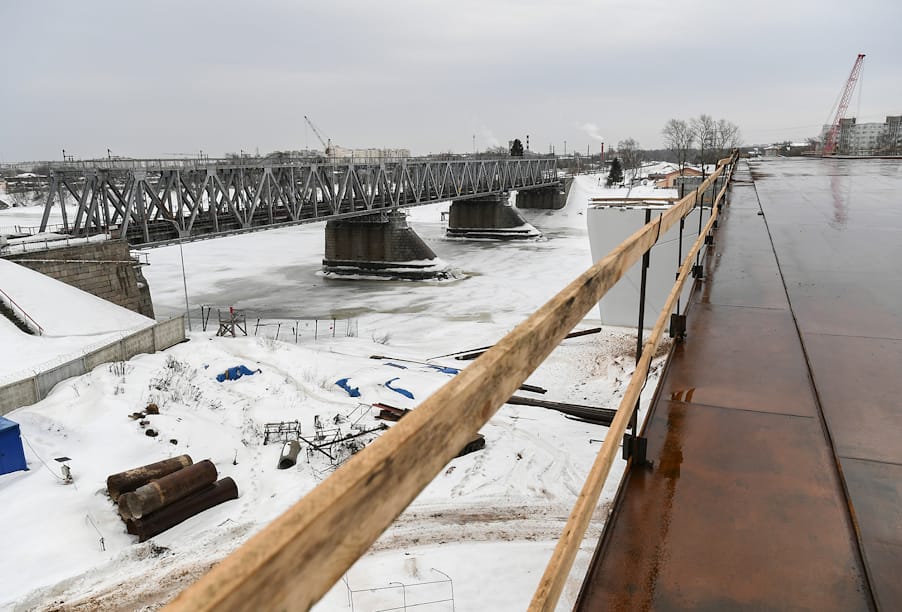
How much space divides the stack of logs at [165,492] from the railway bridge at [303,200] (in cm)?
1850

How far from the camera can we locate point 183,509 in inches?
444

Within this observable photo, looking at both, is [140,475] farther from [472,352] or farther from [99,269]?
[99,269]

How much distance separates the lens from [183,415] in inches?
590

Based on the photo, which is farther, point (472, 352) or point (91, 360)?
point (472, 352)

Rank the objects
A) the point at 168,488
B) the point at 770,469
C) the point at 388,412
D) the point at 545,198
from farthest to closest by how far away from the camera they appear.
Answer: the point at 545,198 < the point at 388,412 < the point at 168,488 < the point at 770,469

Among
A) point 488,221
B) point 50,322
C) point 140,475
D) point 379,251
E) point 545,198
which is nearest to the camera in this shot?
point 140,475

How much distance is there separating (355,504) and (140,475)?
12670 millimetres

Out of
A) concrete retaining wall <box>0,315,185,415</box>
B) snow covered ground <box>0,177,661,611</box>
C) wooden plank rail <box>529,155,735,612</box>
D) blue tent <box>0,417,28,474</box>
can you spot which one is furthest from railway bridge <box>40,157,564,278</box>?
wooden plank rail <box>529,155,735,612</box>

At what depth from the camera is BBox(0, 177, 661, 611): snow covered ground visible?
9.37m

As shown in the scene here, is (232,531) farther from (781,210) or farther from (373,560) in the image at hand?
(781,210)

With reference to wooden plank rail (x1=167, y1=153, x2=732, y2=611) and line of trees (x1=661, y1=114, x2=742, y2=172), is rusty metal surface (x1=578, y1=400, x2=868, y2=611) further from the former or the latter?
line of trees (x1=661, y1=114, x2=742, y2=172)

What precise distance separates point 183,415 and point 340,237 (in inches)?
1278

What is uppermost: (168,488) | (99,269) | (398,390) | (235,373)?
(99,269)

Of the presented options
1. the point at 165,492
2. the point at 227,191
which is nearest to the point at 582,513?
the point at 165,492
